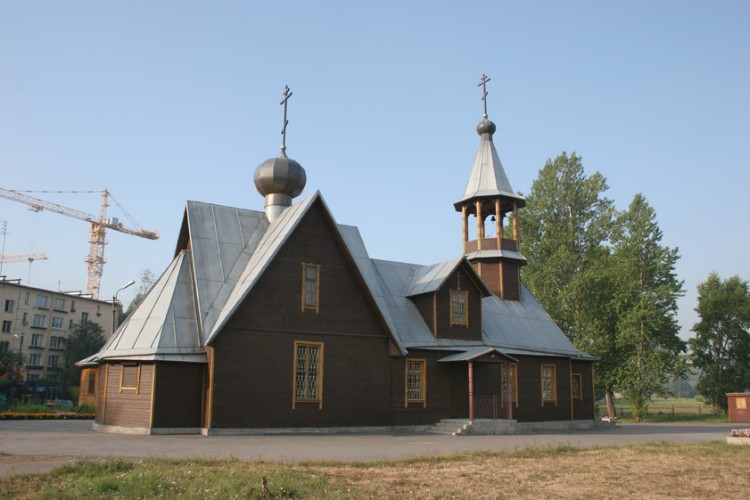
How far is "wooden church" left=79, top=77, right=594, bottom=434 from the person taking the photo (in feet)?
67.8

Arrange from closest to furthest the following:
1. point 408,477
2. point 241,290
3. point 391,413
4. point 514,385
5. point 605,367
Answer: point 408,477, point 241,290, point 391,413, point 514,385, point 605,367

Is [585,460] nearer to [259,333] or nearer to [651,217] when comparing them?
[259,333]

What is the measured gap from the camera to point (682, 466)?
12914mm

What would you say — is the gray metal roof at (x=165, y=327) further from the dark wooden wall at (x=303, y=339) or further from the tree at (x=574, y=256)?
the tree at (x=574, y=256)

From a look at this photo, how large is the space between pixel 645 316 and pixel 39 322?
175ft

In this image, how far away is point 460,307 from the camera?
27.3m

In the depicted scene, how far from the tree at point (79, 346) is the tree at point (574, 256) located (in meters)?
39.2

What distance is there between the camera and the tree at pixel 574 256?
42.2 metres

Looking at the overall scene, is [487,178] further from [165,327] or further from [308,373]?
[165,327]

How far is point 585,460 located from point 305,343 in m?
11.1

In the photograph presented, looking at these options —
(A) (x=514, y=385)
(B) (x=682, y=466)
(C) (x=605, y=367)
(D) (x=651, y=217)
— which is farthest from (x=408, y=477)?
Result: (D) (x=651, y=217)

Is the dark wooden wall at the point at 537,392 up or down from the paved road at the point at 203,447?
up

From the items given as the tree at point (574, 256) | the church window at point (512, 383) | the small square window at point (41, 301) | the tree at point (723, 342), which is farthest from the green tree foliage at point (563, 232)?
the small square window at point (41, 301)

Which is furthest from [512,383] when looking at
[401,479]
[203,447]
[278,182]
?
[401,479]
